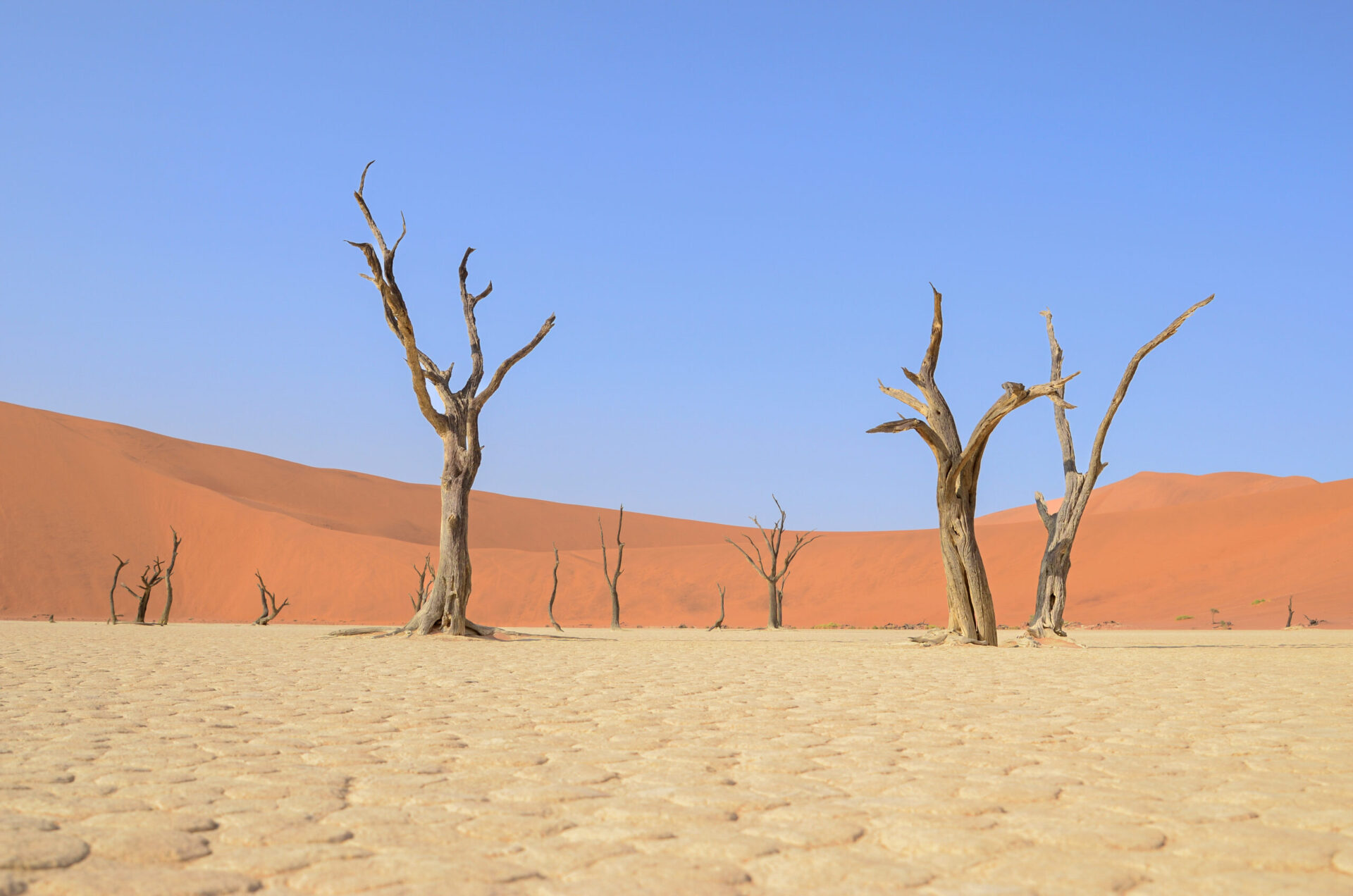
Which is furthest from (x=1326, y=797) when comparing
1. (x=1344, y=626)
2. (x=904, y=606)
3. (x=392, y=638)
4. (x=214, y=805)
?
(x=904, y=606)

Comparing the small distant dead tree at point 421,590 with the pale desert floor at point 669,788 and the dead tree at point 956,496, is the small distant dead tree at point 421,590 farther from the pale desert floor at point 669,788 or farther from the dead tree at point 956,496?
the pale desert floor at point 669,788

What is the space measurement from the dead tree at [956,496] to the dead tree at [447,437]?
7.02m

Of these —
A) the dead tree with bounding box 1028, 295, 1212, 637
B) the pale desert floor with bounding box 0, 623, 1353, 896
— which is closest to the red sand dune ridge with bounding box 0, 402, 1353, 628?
the dead tree with bounding box 1028, 295, 1212, 637

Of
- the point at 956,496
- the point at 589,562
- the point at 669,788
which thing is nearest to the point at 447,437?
the point at 956,496

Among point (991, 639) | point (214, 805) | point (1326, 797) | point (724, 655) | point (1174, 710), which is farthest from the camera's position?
point (991, 639)

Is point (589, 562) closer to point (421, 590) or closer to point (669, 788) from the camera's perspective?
point (421, 590)

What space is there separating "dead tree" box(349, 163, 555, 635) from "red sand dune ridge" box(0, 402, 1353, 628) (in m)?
26.7

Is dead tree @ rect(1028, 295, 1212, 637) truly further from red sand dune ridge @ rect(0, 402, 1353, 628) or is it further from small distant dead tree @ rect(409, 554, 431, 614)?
red sand dune ridge @ rect(0, 402, 1353, 628)

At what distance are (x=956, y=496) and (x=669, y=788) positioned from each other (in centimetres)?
1207

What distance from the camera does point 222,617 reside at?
46.8m

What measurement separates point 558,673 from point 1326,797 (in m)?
6.94

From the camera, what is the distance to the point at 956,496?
596 inches

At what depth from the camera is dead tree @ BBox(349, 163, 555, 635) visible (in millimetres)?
16766

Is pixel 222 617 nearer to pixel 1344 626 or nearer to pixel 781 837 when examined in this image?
pixel 1344 626
